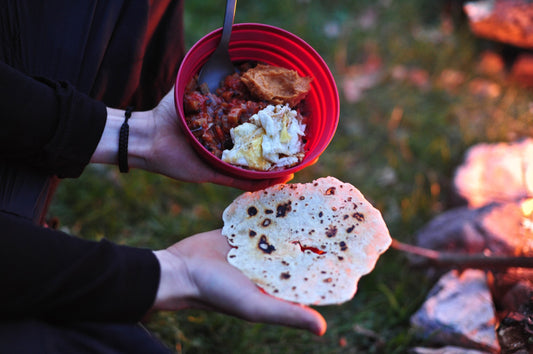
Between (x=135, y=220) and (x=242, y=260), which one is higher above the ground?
(x=242, y=260)

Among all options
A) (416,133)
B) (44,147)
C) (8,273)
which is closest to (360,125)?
(416,133)

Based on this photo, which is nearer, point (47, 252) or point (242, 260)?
point (47, 252)

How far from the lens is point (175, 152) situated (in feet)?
6.22

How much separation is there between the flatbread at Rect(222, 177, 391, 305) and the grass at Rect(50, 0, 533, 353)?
777 millimetres

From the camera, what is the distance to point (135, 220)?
8.63 feet

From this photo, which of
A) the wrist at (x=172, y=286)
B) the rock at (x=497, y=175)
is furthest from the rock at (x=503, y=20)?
the wrist at (x=172, y=286)

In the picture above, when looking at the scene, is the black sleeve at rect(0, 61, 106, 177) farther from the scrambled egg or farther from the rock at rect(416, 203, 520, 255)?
the rock at rect(416, 203, 520, 255)

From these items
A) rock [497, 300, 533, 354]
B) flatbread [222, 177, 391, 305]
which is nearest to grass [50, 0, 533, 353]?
rock [497, 300, 533, 354]

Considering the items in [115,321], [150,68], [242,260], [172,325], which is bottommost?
[172,325]

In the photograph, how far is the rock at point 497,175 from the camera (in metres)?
2.60

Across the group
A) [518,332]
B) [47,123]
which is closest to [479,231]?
[518,332]

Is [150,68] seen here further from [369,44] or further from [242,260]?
[369,44]

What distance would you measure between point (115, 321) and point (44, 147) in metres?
0.72

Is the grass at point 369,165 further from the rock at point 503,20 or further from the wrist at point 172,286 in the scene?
the wrist at point 172,286
